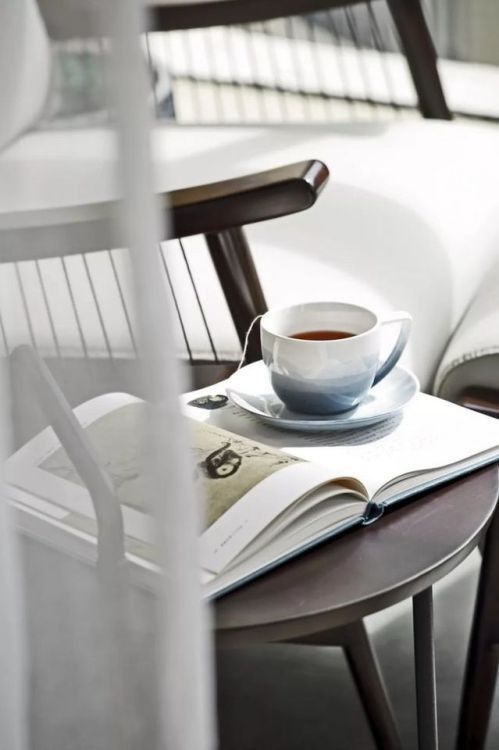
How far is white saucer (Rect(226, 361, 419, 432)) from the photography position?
2.49ft

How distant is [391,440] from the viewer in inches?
29.5

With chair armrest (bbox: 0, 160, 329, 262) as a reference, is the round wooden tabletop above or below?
below

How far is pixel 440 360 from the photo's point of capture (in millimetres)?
1079

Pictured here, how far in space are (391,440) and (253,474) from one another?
0.37 ft

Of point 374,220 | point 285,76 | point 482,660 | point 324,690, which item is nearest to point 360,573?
point 482,660

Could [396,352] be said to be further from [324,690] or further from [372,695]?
[324,690]

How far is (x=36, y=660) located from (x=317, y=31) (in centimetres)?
227

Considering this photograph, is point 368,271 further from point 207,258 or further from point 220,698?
point 220,698

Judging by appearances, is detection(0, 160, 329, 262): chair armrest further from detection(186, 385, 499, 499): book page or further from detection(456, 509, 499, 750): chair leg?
detection(456, 509, 499, 750): chair leg

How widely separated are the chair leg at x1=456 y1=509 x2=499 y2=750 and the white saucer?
152 mm

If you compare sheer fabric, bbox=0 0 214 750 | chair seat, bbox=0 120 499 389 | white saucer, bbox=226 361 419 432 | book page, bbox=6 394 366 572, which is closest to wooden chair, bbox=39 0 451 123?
chair seat, bbox=0 120 499 389

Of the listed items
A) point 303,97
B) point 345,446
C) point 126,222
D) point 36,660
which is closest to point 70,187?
point 126,222

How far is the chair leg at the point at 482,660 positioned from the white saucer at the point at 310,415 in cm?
15

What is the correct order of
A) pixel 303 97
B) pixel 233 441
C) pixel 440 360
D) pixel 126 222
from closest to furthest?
pixel 126 222 → pixel 233 441 → pixel 440 360 → pixel 303 97
